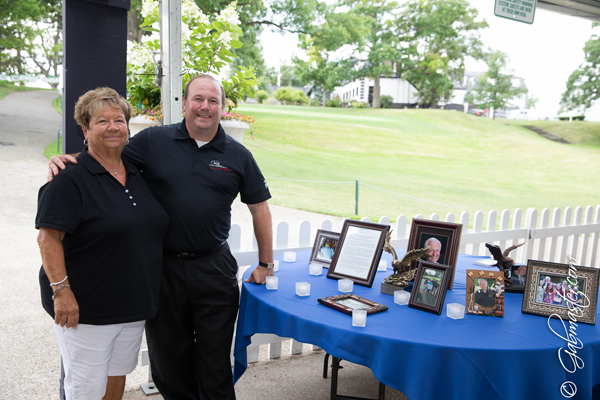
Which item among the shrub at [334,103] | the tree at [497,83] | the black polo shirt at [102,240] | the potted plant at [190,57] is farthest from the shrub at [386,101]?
the black polo shirt at [102,240]

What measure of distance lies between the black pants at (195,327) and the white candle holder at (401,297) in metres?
0.81

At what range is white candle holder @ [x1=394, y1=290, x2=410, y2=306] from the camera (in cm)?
201

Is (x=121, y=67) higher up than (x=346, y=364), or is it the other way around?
(x=121, y=67)

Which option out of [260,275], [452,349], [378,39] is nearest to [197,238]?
[260,275]

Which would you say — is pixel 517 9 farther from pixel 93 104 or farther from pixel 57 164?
pixel 57 164

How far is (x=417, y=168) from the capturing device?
17.2 metres

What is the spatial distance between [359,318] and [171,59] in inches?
70.8

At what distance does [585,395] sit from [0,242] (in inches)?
274

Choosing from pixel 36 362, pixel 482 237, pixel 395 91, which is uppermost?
pixel 395 91

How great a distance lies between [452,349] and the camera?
158 centimetres

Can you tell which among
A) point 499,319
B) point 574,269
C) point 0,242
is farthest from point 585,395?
point 0,242

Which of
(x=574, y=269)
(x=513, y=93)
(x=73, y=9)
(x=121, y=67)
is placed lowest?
(x=574, y=269)

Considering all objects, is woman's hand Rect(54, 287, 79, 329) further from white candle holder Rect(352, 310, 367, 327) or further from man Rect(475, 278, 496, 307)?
man Rect(475, 278, 496, 307)

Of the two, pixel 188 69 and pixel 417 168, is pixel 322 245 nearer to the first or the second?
pixel 188 69
